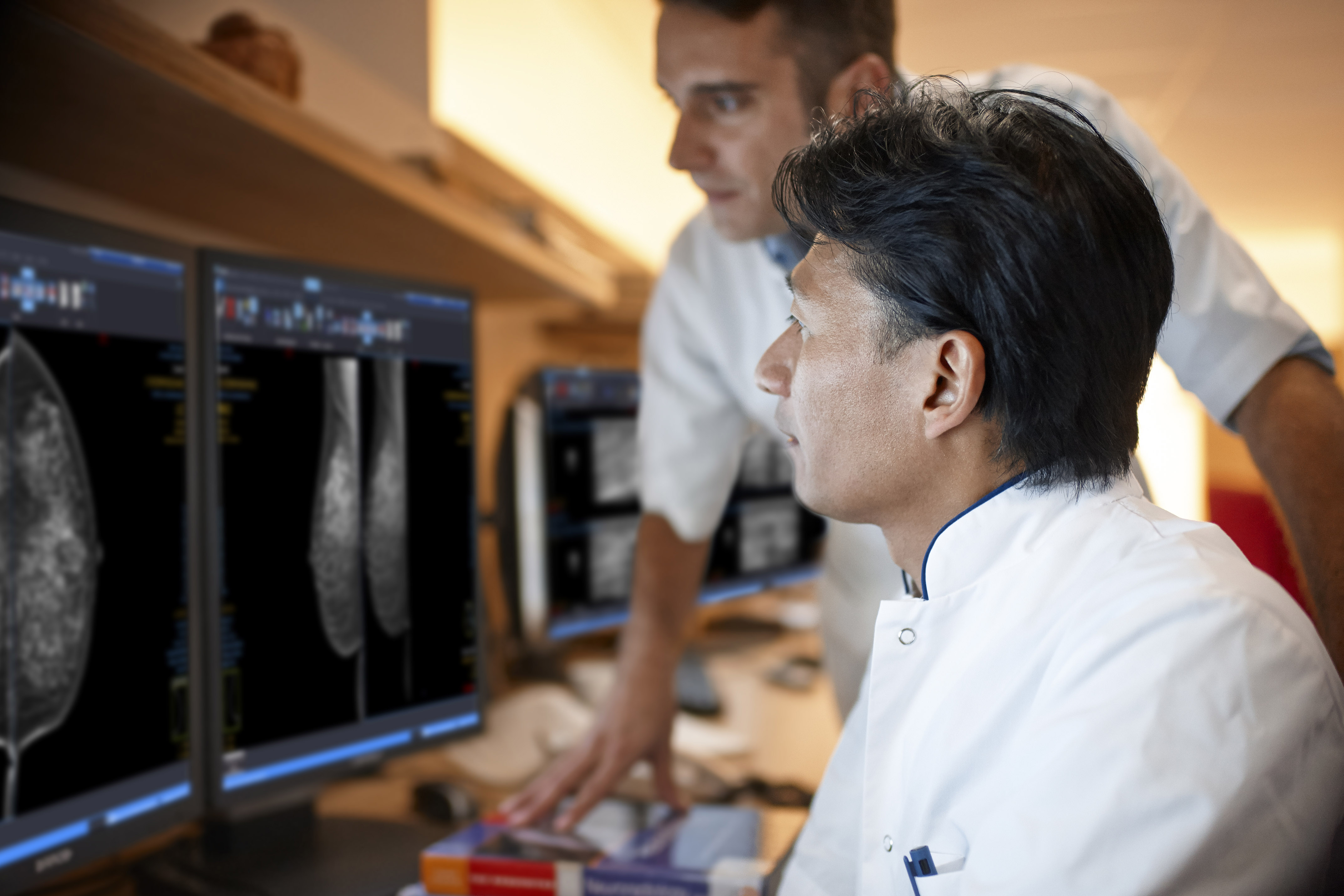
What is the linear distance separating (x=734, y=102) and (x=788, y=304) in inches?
11.4

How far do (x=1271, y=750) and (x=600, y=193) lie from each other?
2409 mm

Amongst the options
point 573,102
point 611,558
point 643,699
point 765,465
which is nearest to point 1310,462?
point 643,699

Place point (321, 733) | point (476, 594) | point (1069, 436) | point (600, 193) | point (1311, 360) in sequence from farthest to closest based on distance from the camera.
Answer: point (600, 193) → point (476, 594) → point (321, 733) → point (1311, 360) → point (1069, 436)

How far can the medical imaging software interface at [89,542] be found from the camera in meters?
0.80

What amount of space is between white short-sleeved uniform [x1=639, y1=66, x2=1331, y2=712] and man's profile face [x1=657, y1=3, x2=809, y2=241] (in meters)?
0.18

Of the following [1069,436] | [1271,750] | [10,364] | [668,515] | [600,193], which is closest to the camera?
[1271,750]

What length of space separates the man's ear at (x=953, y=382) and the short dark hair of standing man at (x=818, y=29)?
43 cm

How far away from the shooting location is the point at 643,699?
128 centimetres

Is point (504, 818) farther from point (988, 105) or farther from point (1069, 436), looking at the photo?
point (988, 105)

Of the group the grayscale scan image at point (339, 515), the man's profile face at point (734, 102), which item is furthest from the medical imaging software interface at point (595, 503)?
the man's profile face at point (734, 102)

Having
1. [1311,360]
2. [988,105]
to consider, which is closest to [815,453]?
[988,105]

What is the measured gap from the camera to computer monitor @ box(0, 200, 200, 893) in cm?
80

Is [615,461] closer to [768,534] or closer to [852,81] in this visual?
[768,534]

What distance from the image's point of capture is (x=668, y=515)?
55.6 inches
